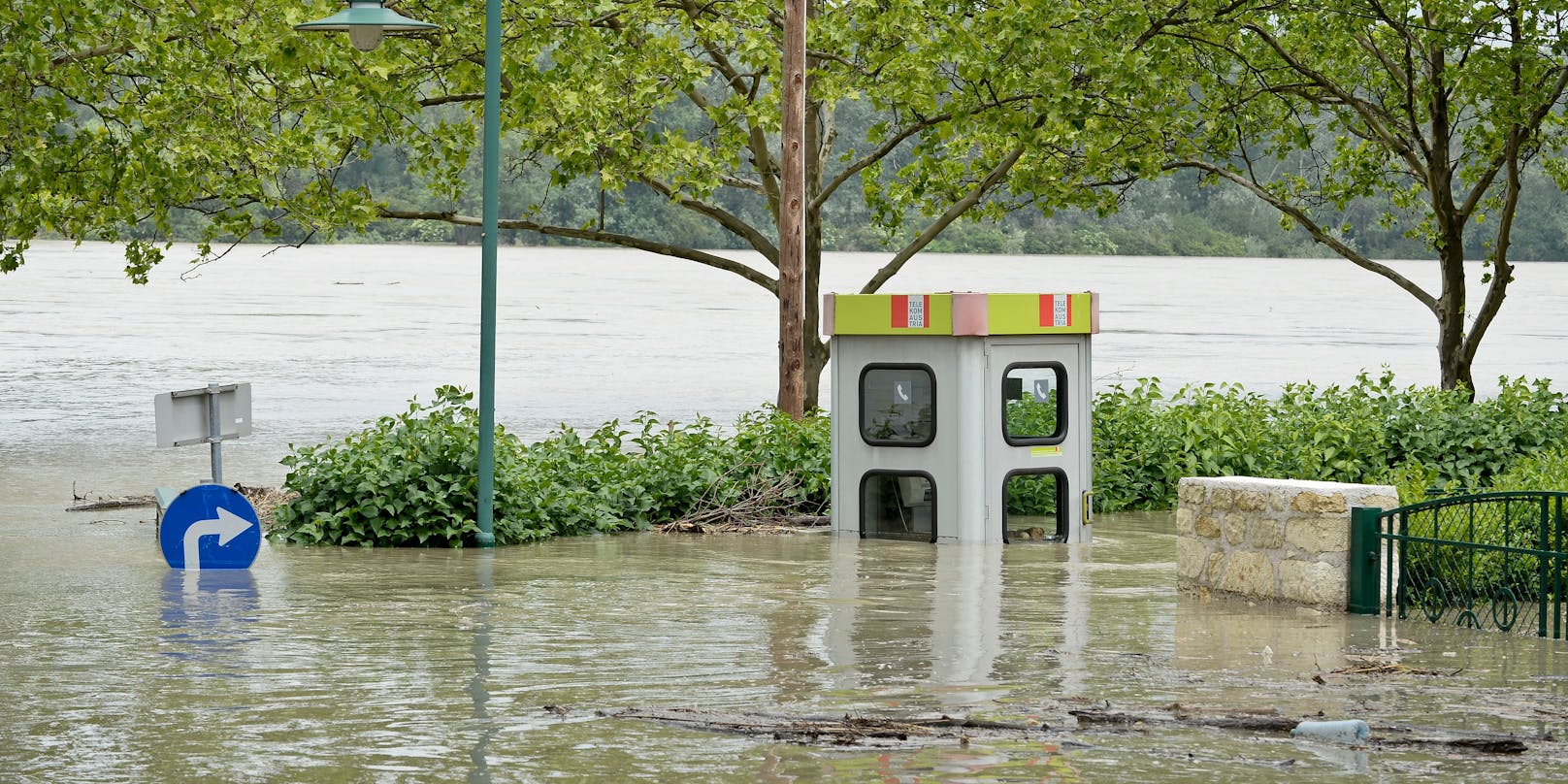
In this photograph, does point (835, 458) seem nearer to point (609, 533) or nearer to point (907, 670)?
point (609, 533)

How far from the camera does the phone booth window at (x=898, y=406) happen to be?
15367 millimetres

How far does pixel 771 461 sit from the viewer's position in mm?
16969

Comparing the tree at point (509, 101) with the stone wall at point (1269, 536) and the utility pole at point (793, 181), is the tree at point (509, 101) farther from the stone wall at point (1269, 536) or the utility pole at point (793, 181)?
the stone wall at point (1269, 536)

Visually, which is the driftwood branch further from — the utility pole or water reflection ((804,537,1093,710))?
the utility pole

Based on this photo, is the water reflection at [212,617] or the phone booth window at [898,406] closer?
the water reflection at [212,617]

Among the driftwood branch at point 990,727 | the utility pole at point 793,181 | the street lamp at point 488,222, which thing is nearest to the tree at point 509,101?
the utility pole at point 793,181

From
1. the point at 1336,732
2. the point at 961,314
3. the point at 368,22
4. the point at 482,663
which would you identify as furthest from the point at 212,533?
the point at 1336,732

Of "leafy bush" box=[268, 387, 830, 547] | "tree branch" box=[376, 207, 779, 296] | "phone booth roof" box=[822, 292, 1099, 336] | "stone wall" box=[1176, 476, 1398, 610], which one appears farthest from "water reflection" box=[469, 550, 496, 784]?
"tree branch" box=[376, 207, 779, 296]

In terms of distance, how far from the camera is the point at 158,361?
5259 centimetres

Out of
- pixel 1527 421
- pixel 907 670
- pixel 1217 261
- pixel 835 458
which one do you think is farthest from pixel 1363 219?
pixel 907 670

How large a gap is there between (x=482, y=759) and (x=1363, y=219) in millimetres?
89058

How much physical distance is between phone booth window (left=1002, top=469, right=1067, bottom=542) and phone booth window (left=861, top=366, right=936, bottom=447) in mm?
774

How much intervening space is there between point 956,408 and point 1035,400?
86 cm

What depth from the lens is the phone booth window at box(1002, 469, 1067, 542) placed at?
51.2 ft
